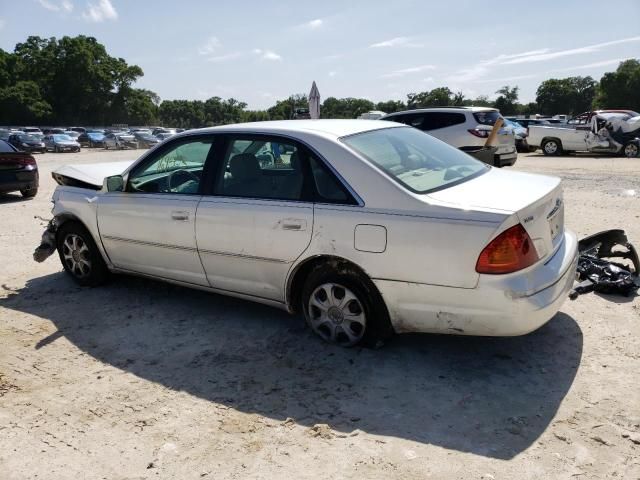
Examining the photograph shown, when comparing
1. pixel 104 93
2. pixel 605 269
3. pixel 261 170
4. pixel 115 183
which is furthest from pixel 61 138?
pixel 104 93

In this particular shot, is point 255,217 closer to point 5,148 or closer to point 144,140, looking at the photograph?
point 5,148

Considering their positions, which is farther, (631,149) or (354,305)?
(631,149)

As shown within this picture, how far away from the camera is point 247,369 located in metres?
3.71

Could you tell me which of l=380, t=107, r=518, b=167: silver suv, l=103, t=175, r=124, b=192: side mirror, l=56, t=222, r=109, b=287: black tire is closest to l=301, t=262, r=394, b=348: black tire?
l=103, t=175, r=124, b=192: side mirror

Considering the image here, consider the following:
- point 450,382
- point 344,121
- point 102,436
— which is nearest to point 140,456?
point 102,436

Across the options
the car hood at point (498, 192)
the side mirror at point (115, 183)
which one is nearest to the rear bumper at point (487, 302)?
the car hood at point (498, 192)

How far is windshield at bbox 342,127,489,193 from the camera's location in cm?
364

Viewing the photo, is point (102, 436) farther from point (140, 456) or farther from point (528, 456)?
point (528, 456)

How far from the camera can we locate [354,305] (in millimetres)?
3723

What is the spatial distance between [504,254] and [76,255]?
4187 mm

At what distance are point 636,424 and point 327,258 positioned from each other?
203cm

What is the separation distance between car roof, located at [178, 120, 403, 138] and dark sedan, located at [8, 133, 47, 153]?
34515 mm

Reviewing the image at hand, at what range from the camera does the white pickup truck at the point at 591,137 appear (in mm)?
18641

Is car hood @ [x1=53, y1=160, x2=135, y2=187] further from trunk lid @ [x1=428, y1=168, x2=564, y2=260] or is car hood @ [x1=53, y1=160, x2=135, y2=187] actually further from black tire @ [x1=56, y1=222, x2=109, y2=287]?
trunk lid @ [x1=428, y1=168, x2=564, y2=260]
